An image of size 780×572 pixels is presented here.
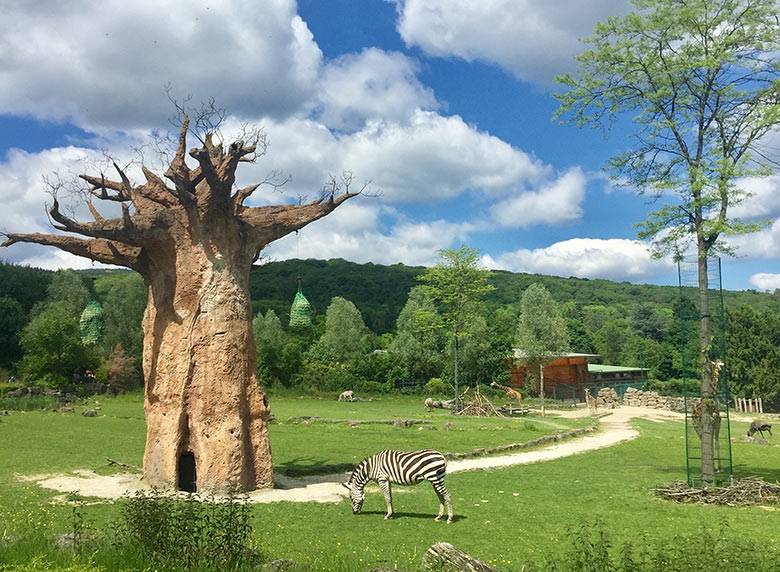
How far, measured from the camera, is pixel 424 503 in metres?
15.9

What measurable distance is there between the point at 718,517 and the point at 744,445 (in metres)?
17.8

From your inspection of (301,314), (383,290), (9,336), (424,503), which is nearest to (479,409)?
(301,314)

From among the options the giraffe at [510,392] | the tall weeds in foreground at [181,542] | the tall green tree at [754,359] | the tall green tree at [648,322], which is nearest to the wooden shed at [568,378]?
the giraffe at [510,392]

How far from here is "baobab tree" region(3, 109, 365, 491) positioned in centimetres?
1717

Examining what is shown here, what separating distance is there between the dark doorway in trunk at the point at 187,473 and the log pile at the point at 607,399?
144 feet

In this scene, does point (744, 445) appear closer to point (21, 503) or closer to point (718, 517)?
point (718, 517)

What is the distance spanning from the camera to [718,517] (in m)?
14.3

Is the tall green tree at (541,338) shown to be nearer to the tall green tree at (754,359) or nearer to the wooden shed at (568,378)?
the wooden shed at (568,378)

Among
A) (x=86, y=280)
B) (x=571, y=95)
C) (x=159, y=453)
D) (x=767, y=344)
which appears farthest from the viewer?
(x=86, y=280)

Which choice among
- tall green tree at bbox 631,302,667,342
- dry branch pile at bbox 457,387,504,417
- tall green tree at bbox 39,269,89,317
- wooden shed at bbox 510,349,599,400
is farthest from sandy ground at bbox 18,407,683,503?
tall green tree at bbox 631,302,667,342

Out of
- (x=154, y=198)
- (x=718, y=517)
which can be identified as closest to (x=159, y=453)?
(x=154, y=198)

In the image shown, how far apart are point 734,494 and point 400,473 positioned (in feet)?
28.5

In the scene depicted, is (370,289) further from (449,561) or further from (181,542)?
(449,561)

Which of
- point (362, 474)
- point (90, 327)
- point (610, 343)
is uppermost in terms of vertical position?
point (90, 327)
